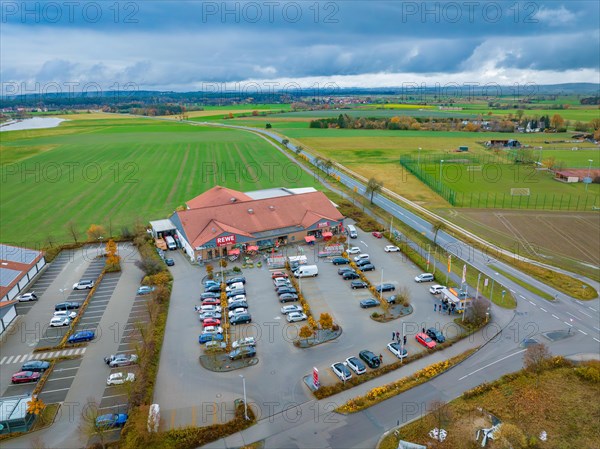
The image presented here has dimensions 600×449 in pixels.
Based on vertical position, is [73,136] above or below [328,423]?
above

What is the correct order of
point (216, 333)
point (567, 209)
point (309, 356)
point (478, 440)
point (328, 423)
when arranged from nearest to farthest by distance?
1. point (478, 440)
2. point (328, 423)
3. point (309, 356)
4. point (216, 333)
5. point (567, 209)

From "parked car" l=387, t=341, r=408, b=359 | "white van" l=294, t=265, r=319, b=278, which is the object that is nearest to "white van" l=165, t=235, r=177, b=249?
"white van" l=294, t=265, r=319, b=278

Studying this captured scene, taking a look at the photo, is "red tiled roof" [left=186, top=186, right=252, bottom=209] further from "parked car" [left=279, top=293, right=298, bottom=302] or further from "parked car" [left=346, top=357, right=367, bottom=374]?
"parked car" [left=346, top=357, right=367, bottom=374]

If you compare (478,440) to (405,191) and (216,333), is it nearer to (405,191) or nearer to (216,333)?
(216,333)

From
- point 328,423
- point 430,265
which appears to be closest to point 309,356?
point 328,423

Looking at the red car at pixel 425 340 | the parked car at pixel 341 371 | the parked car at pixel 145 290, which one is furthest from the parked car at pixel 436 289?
the parked car at pixel 145 290

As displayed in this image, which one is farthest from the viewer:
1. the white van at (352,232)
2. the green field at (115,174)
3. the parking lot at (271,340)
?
the green field at (115,174)

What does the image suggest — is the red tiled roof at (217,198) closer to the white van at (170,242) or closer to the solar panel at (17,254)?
the white van at (170,242)
